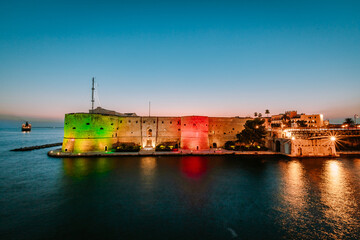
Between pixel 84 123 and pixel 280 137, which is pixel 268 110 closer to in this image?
pixel 280 137

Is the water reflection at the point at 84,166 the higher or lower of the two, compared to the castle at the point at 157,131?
lower

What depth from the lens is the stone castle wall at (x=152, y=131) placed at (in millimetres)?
31469

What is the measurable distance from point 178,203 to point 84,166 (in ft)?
53.9

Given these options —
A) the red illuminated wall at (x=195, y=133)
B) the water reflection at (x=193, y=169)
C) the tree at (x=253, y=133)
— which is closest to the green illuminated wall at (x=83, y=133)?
the red illuminated wall at (x=195, y=133)

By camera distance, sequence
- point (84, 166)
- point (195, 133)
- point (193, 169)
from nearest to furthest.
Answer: point (193, 169), point (84, 166), point (195, 133)

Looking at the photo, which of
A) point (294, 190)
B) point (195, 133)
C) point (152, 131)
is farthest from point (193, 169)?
point (152, 131)

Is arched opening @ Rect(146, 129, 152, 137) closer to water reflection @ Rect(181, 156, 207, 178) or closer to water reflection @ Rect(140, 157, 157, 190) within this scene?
water reflection @ Rect(140, 157, 157, 190)

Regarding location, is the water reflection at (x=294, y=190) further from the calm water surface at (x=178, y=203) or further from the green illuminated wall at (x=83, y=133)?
the green illuminated wall at (x=83, y=133)

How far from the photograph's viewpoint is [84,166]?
23.3 metres

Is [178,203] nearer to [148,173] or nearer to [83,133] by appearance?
[148,173]

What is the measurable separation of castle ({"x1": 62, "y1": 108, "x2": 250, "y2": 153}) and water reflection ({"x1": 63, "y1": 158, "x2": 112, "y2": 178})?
211 inches

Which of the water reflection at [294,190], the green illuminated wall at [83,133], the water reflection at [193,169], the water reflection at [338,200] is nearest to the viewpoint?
the water reflection at [338,200]

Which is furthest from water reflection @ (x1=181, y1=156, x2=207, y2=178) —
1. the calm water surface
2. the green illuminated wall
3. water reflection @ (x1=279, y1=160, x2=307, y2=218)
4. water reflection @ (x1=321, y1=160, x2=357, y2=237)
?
the green illuminated wall

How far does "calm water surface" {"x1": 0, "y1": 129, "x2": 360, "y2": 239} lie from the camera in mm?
9830
